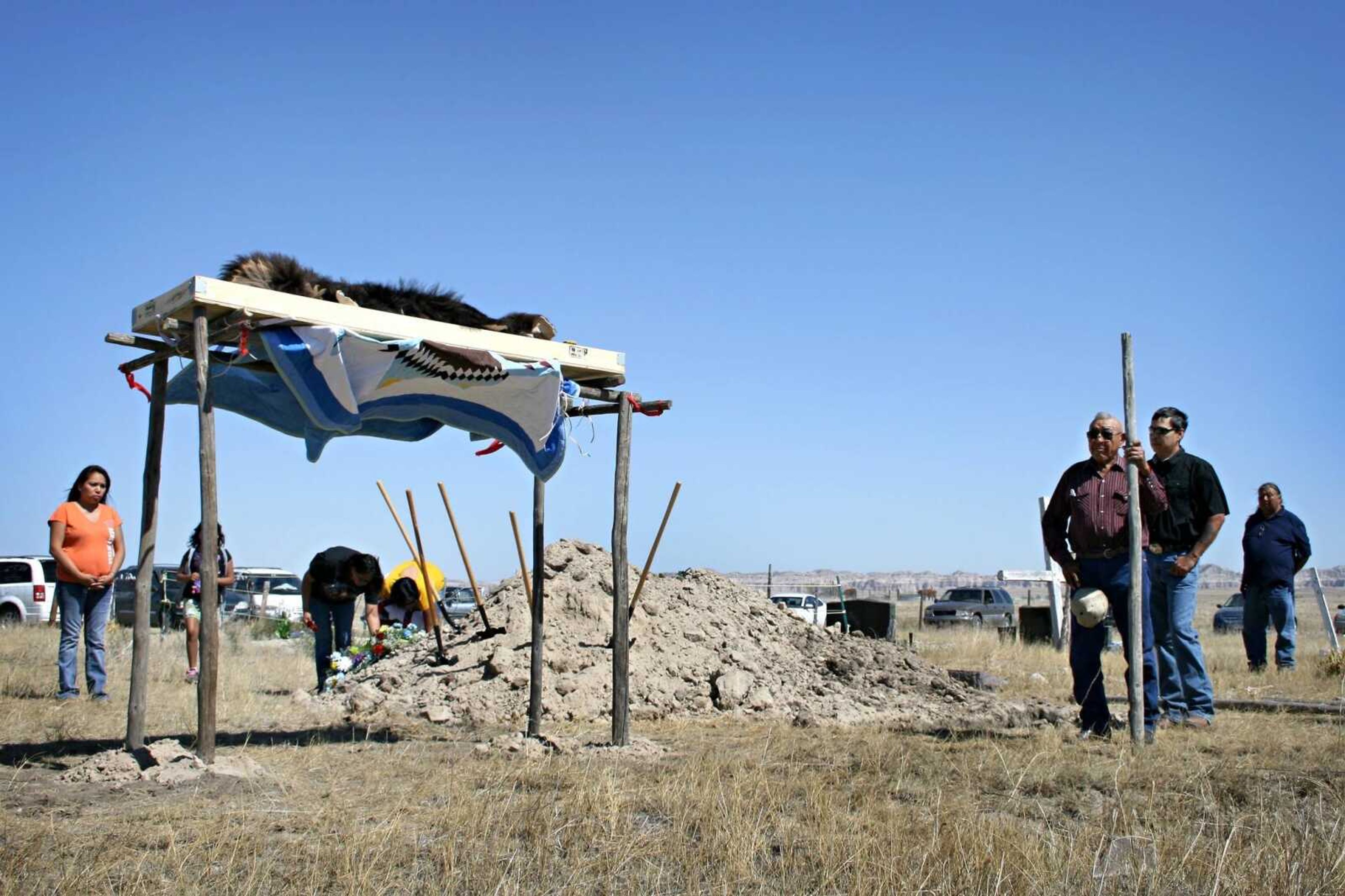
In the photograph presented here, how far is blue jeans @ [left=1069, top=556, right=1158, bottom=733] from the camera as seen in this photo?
6.83 metres

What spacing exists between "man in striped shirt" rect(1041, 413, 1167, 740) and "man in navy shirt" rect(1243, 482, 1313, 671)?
4270 millimetres

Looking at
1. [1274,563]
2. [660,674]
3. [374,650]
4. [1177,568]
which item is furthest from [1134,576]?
[374,650]

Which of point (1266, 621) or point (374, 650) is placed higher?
point (1266, 621)

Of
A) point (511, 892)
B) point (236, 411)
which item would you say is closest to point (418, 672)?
point (236, 411)

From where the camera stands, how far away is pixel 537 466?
744 cm

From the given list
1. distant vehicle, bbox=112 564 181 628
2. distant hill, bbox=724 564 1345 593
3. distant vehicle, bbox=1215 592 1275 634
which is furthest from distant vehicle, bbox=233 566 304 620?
distant hill, bbox=724 564 1345 593

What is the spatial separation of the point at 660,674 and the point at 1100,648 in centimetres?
391

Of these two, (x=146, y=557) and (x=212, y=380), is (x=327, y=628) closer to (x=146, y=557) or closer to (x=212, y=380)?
(x=146, y=557)

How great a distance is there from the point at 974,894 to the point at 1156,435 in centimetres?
489

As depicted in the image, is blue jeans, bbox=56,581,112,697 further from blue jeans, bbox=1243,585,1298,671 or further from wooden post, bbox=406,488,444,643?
blue jeans, bbox=1243,585,1298,671

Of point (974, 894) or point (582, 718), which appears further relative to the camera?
point (582, 718)

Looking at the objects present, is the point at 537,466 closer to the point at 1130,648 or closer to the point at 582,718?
the point at 582,718

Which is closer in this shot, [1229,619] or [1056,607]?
[1056,607]

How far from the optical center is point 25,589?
23.4 meters
